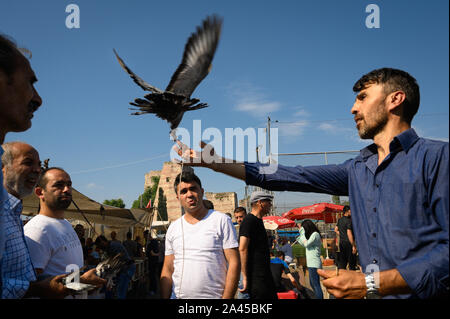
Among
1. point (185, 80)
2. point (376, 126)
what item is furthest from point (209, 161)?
A: point (376, 126)

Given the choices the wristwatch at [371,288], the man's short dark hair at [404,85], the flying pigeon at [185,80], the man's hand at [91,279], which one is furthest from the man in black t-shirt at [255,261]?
the man's short dark hair at [404,85]

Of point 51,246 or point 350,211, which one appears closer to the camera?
point 350,211

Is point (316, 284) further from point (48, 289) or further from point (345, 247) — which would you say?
point (48, 289)

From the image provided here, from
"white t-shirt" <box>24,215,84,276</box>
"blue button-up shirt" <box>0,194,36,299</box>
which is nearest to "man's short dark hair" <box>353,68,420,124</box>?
"blue button-up shirt" <box>0,194,36,299</box>

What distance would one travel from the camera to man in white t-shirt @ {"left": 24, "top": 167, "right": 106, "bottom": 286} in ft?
7.79

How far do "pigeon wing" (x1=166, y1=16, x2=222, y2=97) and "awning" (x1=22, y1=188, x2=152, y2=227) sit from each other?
318 inches

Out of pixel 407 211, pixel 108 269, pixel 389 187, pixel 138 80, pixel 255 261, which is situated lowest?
pixel 255 261

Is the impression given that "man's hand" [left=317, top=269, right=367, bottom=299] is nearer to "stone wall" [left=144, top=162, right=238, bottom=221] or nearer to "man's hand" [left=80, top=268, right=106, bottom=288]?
"man's hand" [left=80, top=268, right=106, bottom=288]

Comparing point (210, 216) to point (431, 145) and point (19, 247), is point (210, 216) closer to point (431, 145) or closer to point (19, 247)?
point (19, 247)

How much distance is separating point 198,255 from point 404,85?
2047mm

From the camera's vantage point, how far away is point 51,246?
2.47 meters

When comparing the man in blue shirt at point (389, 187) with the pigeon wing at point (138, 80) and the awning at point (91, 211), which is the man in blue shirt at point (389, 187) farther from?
the awning at point (91, 211)

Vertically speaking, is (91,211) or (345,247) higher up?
(91,211)

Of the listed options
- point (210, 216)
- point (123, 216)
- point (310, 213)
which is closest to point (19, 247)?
point (210, 216)
